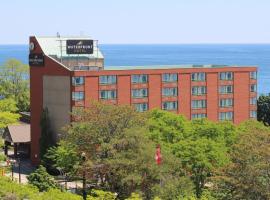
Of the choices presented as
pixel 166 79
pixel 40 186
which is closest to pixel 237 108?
pixel 166 79

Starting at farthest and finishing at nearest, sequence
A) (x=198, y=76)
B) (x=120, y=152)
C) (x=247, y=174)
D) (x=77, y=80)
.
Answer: (x=198, y=76) → (x=77, y=80) → (x=120, y=152) → (x=247, y=174)

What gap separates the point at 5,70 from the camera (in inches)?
5684

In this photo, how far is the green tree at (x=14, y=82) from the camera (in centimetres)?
14255

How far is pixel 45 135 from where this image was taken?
4040 inches

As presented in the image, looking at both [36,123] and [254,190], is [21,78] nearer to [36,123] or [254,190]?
Answer: [36,123]

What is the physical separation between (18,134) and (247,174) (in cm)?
6434

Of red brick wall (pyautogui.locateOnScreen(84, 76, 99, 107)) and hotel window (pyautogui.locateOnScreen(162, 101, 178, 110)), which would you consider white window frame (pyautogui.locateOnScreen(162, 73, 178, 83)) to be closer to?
hotel window (pyautogui.locateOnScreen(162, 101, 178, 110))

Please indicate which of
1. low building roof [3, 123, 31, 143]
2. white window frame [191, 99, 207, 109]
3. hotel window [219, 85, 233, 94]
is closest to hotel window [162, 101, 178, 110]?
white window frame [191, 99, 207, 109]

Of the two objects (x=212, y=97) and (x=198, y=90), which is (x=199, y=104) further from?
(x=212, y=97)

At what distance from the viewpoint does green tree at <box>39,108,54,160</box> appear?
102 meters

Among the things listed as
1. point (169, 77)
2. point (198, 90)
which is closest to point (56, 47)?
point (169, 77)

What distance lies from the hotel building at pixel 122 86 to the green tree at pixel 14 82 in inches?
1257

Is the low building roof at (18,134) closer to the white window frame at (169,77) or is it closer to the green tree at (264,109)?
the white window frame at (169,77)

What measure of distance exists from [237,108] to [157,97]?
1535 cm
